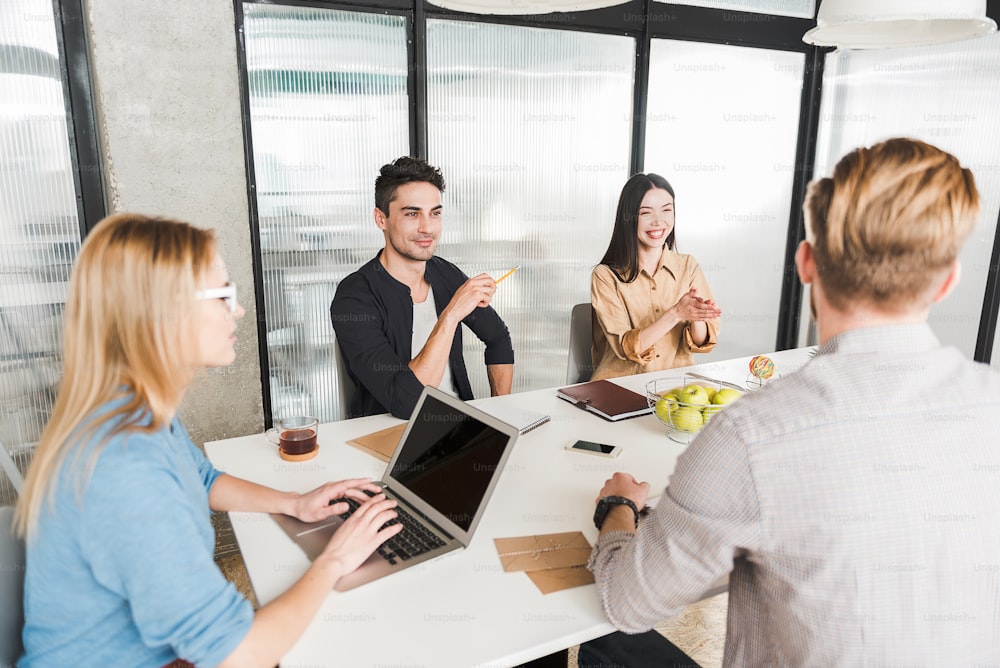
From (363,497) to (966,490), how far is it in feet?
3.27

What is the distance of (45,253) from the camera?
2.59 metres

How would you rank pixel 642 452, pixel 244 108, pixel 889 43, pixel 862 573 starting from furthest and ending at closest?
pixel 244 108 → pixel 889 43 → pixel 642 452 → pixel 862 573

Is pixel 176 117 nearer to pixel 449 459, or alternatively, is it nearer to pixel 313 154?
pixel 313 154

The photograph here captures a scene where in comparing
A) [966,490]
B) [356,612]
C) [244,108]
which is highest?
[244,108]

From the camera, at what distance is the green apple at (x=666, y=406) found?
181cm

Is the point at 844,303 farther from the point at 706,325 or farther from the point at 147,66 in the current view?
the point at 147,66

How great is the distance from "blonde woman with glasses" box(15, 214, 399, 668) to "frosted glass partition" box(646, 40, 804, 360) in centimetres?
306

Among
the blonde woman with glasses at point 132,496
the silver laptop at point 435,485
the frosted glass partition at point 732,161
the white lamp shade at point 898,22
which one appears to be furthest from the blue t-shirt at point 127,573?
the frosted glass partition at point 732,161

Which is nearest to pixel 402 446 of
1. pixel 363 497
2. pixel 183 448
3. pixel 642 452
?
pixel 363 497

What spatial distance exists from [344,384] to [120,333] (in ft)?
3.90

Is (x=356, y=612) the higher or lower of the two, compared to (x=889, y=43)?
lower

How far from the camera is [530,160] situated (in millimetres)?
3436

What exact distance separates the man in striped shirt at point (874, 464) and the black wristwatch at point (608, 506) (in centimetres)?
35

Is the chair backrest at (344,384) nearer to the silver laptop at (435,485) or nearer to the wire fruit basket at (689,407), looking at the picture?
the silver laptop at (435,485)
